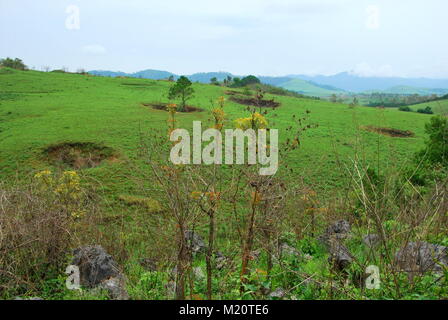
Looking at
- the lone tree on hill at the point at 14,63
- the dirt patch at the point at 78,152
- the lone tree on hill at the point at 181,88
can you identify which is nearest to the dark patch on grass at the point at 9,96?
the lone tree on hill at the point at 181,88

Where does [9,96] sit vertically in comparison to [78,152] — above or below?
above

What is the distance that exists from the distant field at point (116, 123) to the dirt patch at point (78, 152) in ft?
1.52

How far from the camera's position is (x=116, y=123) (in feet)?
91.9

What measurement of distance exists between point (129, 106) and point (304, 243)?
30144mm

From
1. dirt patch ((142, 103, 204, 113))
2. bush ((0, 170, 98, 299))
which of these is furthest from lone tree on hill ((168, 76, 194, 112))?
bush ((0, 170, 98, 299))

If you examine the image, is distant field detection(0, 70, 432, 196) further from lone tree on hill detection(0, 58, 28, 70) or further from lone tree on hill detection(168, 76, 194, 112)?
lone tree on hill detection(0, 58, 28, 70)

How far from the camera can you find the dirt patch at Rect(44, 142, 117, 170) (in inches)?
824

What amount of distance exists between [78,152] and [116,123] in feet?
21.8

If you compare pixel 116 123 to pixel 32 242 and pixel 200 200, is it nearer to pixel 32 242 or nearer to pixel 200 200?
pixel 32 242

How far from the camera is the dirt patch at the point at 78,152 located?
68.6 ft

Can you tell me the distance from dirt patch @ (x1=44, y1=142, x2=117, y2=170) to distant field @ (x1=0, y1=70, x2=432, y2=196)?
1.52ft

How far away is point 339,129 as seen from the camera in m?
32.1

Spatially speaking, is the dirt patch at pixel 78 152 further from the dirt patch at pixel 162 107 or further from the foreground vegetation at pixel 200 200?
the dirt patch at pixel 162 107

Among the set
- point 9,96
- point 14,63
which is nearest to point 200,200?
point 9,96
